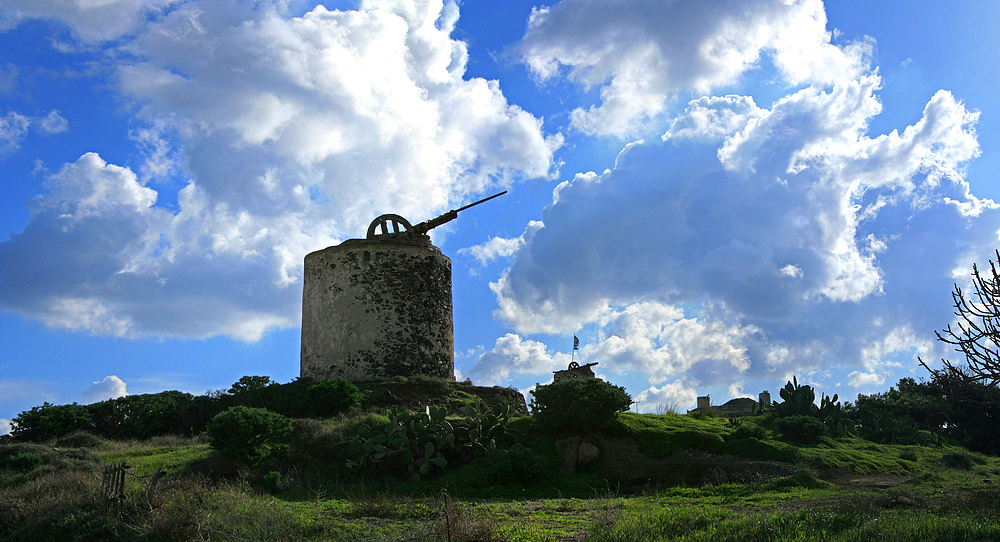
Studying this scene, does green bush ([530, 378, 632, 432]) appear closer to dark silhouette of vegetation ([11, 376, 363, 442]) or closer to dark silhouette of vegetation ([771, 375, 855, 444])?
dark silhouette of vegetation ([771, 375, 855, 444])

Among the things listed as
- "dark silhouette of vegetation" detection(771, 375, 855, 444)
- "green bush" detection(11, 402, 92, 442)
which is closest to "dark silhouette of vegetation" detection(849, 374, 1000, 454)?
"dark silhouette of vegetation" detection(771, 375, 855, 444)

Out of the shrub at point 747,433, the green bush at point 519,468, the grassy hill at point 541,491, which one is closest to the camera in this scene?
the grassy hill at point 541,491

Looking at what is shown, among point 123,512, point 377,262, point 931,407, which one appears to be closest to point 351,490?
point 123,512

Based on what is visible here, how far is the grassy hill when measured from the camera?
780cm

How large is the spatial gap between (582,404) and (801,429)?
16.6 ft

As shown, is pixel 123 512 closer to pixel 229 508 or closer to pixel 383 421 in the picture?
pixel 229 508

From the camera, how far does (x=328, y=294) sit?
2191 centimetres

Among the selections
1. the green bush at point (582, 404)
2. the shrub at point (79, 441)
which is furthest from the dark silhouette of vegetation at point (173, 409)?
the green bush at point (582, 404)

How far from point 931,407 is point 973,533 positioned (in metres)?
18.2

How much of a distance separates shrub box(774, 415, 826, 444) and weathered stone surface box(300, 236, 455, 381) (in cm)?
1158

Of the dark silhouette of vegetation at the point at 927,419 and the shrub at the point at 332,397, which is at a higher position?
the shrub at the point at 332,397

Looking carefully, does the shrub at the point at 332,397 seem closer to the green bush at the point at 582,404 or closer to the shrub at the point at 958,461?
the green bush at the point at 582,404

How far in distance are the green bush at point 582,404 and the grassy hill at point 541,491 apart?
0.32 meters

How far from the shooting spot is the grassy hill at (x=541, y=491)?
780 centimetres
